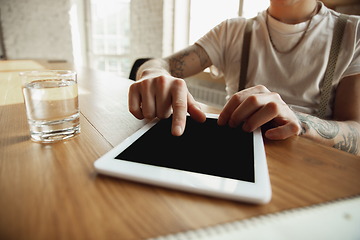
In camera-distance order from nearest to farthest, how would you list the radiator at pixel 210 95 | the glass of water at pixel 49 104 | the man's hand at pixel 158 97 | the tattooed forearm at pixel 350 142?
the glass of water at pixel 49 104 < the man's hand at pixel 158 97 < the tattooed forearm at pixel 350 142 < the radiator at pixel 210 95

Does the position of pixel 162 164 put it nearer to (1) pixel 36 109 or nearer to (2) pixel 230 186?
(2) pixel 230 186

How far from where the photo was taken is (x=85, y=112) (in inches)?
22.4

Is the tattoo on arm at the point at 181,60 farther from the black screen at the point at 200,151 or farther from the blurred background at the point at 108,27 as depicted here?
the blurred background at the point at 108,27

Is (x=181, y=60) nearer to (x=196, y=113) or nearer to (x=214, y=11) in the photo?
(x=196, y=113)

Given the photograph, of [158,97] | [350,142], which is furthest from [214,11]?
[158,97]

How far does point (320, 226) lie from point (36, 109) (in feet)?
1.34

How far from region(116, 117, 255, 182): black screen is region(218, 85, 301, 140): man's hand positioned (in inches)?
0.9

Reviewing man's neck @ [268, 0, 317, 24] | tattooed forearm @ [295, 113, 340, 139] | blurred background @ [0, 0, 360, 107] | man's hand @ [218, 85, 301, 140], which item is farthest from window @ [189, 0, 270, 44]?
man's hand @ [218, 85, 301, 140]

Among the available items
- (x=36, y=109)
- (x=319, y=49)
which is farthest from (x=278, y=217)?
(x=319, y=49)

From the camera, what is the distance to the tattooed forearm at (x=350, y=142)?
602 millimetres

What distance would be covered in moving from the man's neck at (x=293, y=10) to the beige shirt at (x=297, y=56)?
0.14 ft

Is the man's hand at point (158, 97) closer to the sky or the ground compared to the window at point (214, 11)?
closer to the ground

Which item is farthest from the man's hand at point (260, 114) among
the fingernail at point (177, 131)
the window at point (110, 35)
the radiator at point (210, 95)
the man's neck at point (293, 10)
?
the window at point (110, 35)

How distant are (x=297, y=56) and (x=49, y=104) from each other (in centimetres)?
97
